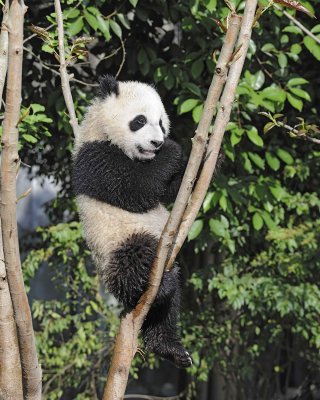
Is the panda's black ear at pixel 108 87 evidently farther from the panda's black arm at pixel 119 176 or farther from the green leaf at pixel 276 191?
the green leaf at pixel 276 191

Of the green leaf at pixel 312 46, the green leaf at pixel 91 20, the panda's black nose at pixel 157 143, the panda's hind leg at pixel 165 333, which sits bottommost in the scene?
the panda's hind leg at pixel 165 333

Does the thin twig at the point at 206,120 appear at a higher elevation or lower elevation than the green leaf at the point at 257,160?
lower

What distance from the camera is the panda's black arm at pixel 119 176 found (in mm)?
3062

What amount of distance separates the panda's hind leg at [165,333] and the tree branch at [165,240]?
468mm

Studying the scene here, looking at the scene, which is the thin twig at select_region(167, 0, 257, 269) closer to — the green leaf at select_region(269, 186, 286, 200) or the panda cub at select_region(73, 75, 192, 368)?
the panda cub at select_region(73, 75, 192, 368)

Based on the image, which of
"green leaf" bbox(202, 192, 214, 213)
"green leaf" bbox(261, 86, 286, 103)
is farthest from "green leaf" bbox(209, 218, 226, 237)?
"green leaf" bbox(261, 86, 286, 103)

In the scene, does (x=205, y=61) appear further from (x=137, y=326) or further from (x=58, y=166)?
(x=137, y=326)

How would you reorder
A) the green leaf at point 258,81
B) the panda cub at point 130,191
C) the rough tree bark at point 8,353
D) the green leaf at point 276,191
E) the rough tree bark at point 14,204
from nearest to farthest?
the rough tree bark at point 14,204
the rough tree bark at point 8,353
the panda cub at point 130,191
the green leaf at point 258,81
the green leaf at point 276,191

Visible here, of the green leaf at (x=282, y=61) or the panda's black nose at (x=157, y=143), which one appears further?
the green leaf at (x=282, y=61)

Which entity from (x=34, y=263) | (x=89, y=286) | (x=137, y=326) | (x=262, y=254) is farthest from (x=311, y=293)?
(x=137, y=326)

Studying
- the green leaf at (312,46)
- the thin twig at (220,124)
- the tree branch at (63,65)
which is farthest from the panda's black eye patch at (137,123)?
the green leaf at (312,46)

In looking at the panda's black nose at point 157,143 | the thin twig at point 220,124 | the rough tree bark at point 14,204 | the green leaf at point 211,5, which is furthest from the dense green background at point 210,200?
the rough tree bark at point 14,204

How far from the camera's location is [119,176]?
3.09 metres

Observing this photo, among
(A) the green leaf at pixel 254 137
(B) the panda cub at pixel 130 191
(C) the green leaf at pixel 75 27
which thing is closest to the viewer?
(B) the panda cub at pixel 130 191
